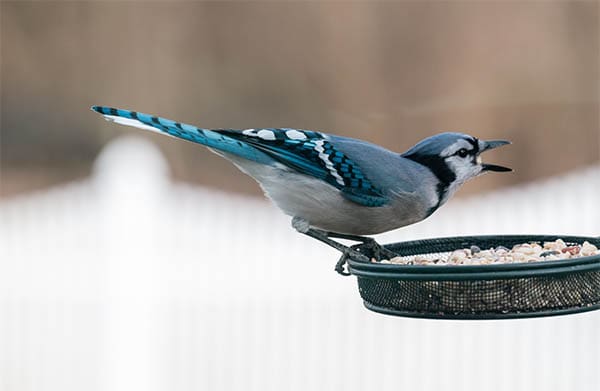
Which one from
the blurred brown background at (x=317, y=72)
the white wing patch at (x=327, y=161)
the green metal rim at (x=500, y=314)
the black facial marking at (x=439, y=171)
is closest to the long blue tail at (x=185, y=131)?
the white wing patch at (x=327, y=161)

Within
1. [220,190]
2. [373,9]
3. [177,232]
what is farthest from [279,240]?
[373,9]

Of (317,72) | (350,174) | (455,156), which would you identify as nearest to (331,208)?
(350,174)

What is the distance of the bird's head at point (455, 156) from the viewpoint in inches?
105

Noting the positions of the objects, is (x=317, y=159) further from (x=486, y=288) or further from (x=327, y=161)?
(x=486, y=288)

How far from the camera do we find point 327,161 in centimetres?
270

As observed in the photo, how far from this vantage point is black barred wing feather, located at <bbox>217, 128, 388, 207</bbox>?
2666mm

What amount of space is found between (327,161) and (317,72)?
5011 mm

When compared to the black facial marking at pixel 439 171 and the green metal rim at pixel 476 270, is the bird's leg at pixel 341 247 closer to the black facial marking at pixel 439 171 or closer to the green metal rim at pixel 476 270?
the black facial marking at pixel 439 171

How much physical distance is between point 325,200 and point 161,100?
192 inches

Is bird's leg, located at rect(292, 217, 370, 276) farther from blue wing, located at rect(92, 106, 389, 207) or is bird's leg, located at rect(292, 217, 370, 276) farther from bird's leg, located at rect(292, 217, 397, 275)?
blue wing, located at rect(92, 106, 389, 207)

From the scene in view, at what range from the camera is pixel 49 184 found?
25.3 ft

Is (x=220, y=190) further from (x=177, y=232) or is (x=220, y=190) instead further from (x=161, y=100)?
(x=177, y=232)

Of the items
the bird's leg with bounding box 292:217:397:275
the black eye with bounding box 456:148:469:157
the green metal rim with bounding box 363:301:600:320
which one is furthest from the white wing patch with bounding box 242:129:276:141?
the green metal rim with bounding box 363:301:600:320

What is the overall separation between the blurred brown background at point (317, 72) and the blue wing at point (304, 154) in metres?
4.22
